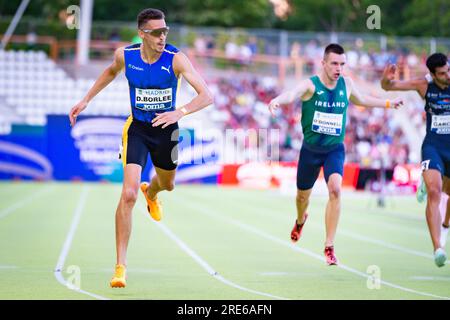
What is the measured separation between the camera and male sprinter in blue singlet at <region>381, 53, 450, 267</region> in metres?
11.5

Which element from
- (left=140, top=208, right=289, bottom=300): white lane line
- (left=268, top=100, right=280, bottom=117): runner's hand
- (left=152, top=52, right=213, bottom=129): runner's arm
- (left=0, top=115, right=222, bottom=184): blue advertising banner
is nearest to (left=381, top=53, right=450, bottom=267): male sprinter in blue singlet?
(left=268, top=100, right=280, bottom=117): runner's hand

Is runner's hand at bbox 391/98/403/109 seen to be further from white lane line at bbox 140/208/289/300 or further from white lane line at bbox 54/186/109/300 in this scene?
white lane line at bbox 54/186/109/300

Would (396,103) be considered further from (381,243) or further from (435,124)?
(381,243)

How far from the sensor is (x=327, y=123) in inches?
472

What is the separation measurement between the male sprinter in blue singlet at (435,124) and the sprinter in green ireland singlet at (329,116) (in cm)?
41

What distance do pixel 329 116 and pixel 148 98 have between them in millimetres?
2589

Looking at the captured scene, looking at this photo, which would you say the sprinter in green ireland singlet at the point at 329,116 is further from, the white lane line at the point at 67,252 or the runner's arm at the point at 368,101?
the white lane line at the point at 67,252

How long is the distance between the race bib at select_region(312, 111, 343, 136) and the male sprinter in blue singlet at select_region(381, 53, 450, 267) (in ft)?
2.15

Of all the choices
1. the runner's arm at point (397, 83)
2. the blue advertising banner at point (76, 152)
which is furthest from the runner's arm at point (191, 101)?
the blue advertising banner at point (76, 152)

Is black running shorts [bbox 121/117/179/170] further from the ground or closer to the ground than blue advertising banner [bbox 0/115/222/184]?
further from the ground

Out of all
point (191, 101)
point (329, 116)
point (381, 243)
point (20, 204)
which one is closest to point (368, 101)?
point (329, 116)

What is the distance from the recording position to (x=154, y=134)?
34.0 feet

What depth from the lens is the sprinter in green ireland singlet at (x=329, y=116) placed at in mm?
11789
